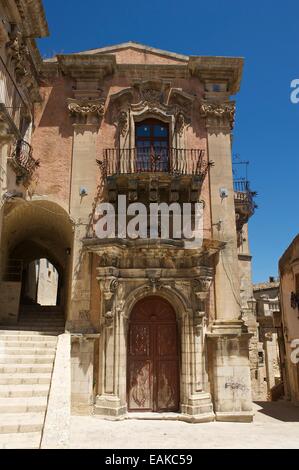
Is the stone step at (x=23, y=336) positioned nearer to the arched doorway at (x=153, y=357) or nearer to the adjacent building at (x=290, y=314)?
the arched doorway at (x=153, y=357)

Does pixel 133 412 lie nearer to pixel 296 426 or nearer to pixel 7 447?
pixel 296 426

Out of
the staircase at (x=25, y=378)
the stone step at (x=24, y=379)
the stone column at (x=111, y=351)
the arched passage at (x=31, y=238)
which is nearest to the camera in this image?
the staircase at (x=25, y=378)

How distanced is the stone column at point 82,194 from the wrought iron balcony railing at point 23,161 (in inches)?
52.9

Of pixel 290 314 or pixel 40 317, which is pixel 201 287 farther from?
pixel 290 314

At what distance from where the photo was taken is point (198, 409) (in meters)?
10.9

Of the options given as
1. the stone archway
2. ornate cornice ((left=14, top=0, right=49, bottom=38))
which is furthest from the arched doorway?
ornate cornice ((left=14, top=0, right=49, bottom=38))

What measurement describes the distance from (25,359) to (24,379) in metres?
1.01

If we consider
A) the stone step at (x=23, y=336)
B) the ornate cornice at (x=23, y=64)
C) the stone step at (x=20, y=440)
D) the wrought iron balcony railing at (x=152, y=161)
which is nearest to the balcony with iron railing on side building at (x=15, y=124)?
the ornate cornice at (x=23, y=64)

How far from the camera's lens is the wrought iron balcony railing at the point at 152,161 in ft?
42.6

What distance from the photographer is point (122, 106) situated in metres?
13.8

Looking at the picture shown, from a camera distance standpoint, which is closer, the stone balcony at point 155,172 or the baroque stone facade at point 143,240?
the baroque stone facade at point 143,240

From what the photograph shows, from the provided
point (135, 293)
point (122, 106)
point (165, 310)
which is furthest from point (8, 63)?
point (165, 310)

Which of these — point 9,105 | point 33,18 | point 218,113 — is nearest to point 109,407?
point 9,105

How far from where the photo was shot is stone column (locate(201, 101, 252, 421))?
1130 cm
